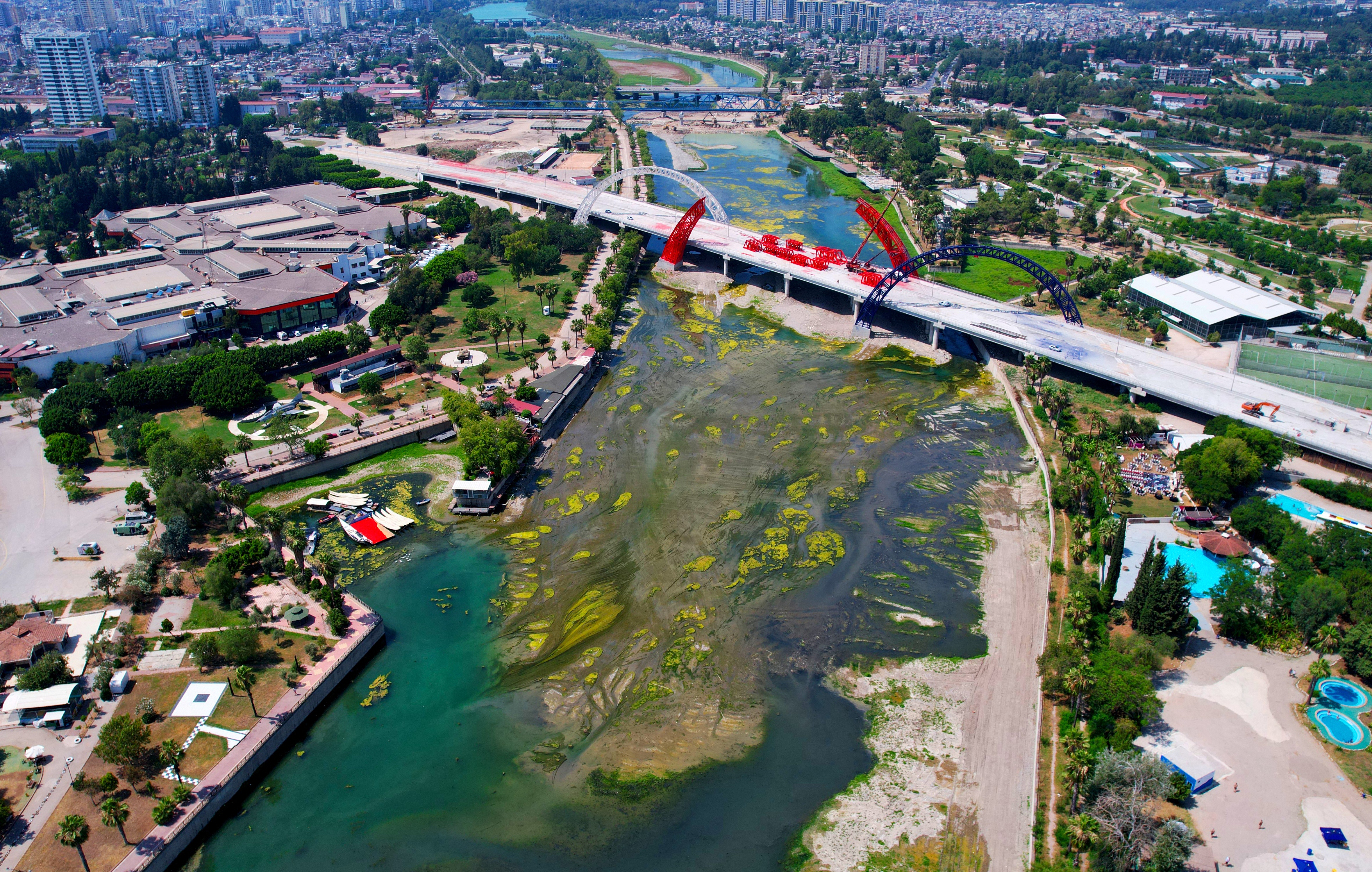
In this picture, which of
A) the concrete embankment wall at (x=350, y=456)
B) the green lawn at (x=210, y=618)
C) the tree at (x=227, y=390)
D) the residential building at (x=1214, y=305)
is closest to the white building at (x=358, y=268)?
the tree at (x=227, y=390)

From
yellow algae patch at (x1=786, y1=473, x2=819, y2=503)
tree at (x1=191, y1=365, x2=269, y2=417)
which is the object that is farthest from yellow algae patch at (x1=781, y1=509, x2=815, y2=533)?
tree at (x1=191, y1=365, x2=269, y2=417)

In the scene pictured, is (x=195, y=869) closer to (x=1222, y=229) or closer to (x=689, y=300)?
(x=689, y=300)

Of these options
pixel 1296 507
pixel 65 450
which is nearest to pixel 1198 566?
pixel 1296 507

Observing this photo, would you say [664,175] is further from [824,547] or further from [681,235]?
[824,547]

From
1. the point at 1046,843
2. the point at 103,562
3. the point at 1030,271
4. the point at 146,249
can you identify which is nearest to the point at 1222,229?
the point at 1030,271

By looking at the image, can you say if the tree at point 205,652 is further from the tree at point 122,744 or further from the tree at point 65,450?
the tree at point 65,450
